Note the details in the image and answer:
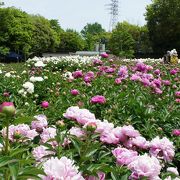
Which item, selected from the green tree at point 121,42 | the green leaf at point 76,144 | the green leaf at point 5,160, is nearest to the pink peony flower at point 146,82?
the green leaf at point 76,144

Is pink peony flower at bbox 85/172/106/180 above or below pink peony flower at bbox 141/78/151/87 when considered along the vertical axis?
above

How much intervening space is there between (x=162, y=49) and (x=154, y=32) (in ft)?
7.42

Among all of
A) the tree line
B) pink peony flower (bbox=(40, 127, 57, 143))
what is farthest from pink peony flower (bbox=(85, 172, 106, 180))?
the tree line

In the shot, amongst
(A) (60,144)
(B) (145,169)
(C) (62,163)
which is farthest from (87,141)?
(C) (62,163)

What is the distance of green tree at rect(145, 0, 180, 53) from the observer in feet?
145

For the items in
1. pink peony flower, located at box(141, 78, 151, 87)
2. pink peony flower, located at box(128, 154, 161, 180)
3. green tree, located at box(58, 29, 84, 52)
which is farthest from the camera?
green tree, located at box(58, 29, 84, 52)

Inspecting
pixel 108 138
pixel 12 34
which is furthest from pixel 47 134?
pixel 12 34

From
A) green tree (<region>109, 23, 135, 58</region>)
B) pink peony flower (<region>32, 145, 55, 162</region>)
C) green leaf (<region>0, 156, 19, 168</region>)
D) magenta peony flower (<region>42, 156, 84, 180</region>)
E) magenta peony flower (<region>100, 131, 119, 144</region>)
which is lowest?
green tree (<region>109, 23, 135, 58</region>)

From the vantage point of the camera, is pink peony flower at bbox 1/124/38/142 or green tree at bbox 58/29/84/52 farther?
green tree at bbox 58/29/84/52

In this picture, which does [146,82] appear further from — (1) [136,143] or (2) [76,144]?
(2) [76,144]

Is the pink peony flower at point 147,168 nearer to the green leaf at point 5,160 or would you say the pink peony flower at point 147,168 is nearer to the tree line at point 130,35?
the green leaf at point 5,160

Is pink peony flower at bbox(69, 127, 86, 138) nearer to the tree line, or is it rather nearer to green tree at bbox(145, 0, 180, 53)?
the tree line

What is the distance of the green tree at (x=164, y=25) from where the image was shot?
44156mm

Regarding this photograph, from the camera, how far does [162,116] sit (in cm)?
420
